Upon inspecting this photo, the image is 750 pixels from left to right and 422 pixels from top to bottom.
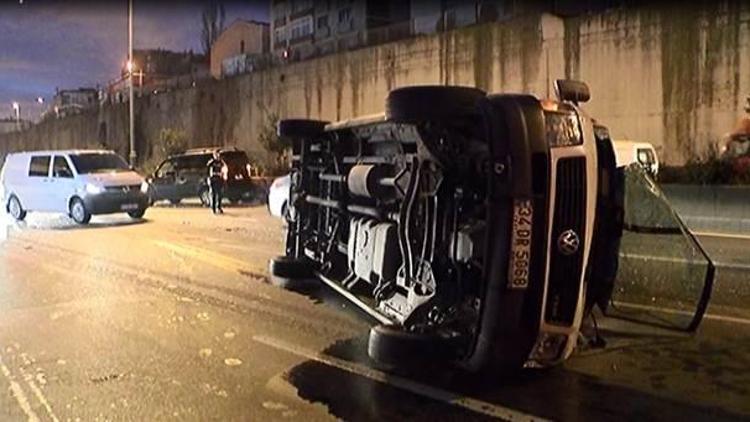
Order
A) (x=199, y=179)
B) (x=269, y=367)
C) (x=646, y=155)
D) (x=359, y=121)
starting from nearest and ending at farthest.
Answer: (x=269, y=367), (x=359, y=121), (x=646, y=155), (x=199, y=179)

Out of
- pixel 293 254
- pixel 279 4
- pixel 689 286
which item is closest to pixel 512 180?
pixel 689 286

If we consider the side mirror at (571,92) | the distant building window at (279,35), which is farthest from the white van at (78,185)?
the distant building window at (279,35)

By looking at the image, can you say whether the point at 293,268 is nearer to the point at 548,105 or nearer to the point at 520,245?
the point at 520,245

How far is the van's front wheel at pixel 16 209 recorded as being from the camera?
64.4 ft

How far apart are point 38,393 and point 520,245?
315cm

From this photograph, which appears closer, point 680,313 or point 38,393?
point 38,393

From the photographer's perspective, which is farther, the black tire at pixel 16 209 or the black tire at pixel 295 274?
the black tire at pixel 16 209

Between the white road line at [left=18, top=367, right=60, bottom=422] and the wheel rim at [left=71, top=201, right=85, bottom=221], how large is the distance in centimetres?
1277

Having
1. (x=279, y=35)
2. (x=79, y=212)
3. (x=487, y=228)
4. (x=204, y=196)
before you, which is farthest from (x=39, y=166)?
(x=279, y=35)

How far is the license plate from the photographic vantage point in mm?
4250

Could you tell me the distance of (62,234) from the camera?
15.3 metres

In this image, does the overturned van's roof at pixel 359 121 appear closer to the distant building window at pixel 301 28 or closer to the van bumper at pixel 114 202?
the van bumper at pixel 114 202

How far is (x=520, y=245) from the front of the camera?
14.0 ft

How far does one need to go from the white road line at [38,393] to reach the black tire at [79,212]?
12.7m
